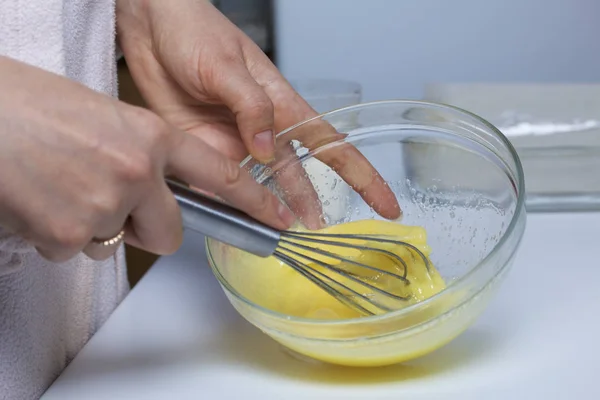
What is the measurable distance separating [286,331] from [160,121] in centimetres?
14

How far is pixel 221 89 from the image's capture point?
0.54m

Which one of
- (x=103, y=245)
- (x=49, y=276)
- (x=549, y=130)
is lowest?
(x=49, y=276)

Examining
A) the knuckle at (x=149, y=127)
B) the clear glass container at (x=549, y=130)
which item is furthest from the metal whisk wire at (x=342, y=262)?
the clear glass container at (x=549, y=130)

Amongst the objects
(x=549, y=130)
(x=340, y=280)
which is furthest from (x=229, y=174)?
(x=549, y=130)

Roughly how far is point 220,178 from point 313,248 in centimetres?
9

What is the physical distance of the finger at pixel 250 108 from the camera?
1.73ft

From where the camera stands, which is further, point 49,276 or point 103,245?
point 49,276

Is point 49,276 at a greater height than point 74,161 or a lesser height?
lesser

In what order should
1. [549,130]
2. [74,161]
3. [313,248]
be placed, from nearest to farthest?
[74,161]
[313,248]
[549,130]

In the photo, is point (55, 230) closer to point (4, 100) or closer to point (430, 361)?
point (4, 100)

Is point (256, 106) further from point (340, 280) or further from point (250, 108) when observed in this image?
point (340, 280)

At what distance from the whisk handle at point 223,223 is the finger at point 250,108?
0.12 m

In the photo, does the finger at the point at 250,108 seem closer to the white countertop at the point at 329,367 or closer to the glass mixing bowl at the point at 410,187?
the glass mixing bowl at the point at 410,187

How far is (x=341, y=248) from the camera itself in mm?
519
